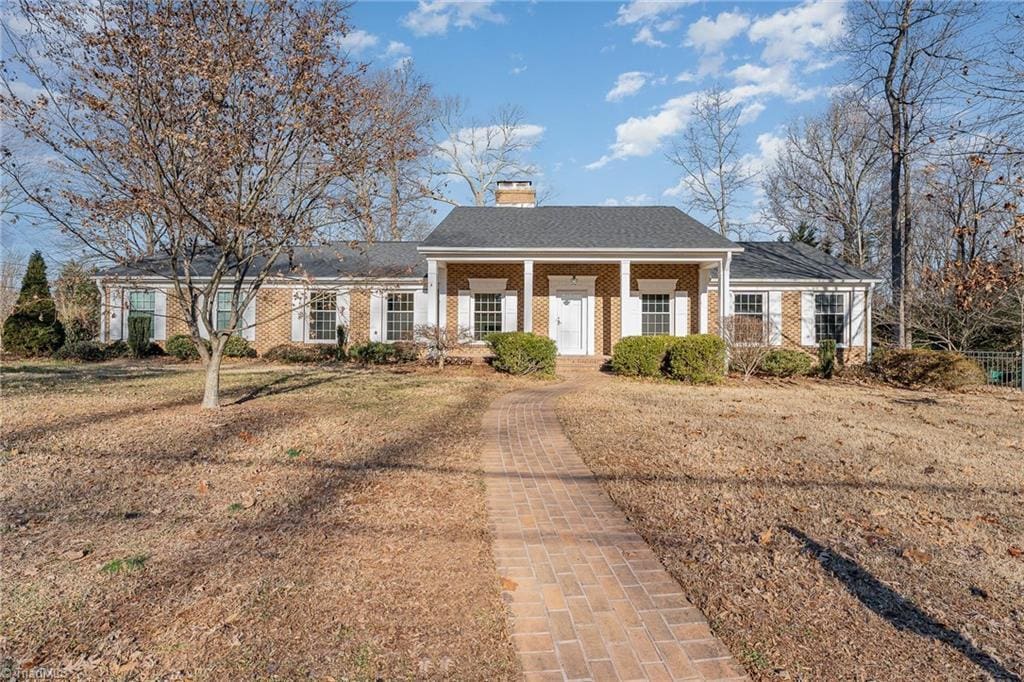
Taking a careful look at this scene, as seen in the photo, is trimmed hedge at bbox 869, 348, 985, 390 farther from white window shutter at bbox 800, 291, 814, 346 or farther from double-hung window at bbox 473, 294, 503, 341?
double-hung window at bbox 473, 294, 503, 341

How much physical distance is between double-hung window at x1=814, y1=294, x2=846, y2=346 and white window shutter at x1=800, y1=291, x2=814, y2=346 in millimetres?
137

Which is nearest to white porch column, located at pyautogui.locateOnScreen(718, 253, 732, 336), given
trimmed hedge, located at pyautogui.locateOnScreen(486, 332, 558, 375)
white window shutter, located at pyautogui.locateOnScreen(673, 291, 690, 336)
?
white window shutter, located at pyautogui.locateOnScreen(673, 291, 690, 336)

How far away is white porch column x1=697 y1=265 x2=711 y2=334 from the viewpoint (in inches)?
623

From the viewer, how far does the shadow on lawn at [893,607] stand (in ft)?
7.50

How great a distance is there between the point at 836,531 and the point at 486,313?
13320 millimetres

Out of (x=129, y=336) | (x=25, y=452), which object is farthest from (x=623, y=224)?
(x=129, y=336)

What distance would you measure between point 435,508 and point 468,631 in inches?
62.5

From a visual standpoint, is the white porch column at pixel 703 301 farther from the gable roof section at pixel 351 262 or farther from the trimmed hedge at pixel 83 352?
the trimmed hedge at pixel 83 352

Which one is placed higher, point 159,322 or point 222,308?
point 222,308

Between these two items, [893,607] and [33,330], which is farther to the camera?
[33,330]

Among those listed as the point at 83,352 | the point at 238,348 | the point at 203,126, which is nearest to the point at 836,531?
the point at 203,126

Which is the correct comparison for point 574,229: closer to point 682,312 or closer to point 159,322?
point 682,312

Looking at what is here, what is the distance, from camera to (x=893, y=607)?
8.81 feet

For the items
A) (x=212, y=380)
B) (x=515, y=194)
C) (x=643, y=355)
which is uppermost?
(x=515, y=194)
